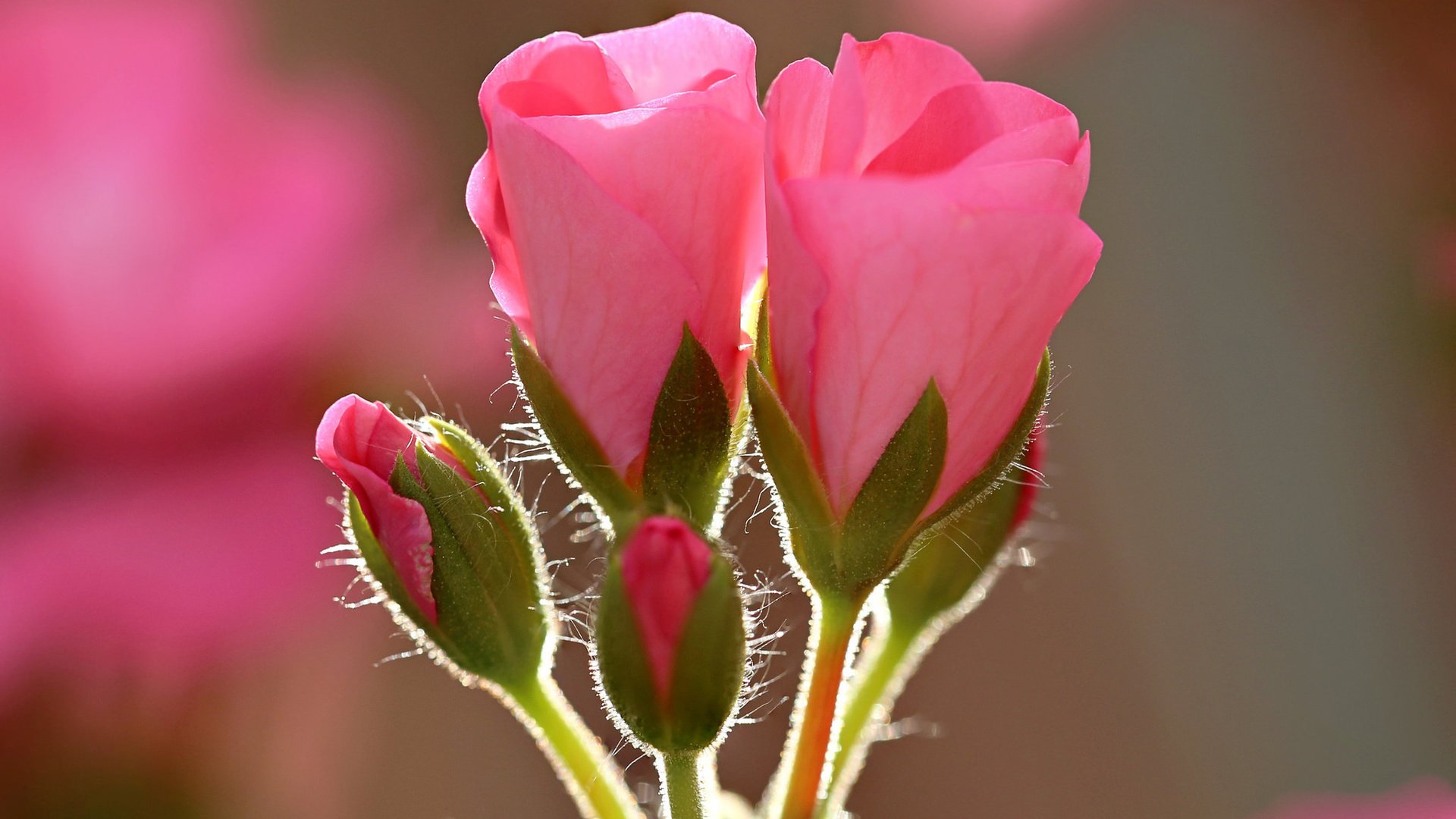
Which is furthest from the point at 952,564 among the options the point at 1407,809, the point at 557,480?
the point at 557,480

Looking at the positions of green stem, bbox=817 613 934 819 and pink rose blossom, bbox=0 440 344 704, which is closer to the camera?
green stem, bbox=817 613 934 819

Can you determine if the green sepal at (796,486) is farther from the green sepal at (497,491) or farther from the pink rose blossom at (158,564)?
the pink rose blossom at (158,564)

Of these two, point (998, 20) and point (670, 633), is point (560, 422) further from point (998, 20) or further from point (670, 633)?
point (998, 20)

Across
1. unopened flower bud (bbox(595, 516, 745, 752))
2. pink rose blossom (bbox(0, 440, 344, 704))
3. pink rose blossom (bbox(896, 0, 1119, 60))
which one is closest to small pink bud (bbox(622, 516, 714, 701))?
unopened flower bud (bbox(595, 516, 745, 752))

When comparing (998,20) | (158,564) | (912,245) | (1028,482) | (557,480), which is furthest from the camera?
(998,20)

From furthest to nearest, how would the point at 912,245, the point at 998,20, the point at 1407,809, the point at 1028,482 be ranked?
1. the point at 998,20
2. the point at 1407,809
3. the point at 1028,482
4. the point at 912,245

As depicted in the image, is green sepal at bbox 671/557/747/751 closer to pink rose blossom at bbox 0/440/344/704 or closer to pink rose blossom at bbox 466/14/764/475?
pink rose blossom at bbox 466/14/764/475
